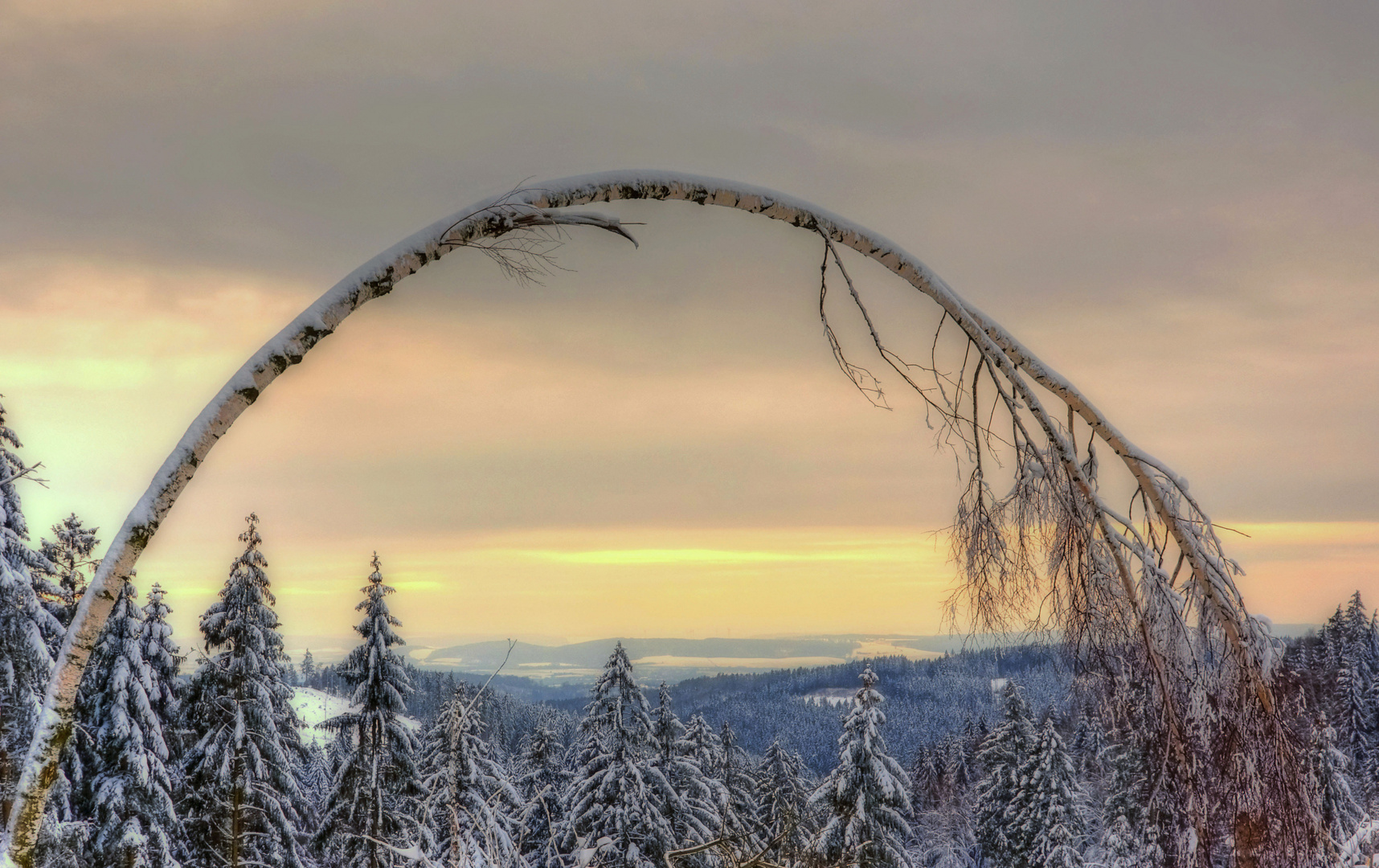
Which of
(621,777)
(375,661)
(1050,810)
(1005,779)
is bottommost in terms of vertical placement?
(1005,779)

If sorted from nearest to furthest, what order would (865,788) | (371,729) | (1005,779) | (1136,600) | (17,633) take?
(1136,600) → (17,633) → (371,729) → (865,788) → (1005,779)

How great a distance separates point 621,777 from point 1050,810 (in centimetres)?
2220

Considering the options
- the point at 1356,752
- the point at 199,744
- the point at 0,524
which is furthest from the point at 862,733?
the point at 1356,752

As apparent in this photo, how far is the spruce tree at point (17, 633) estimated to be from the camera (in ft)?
42.7

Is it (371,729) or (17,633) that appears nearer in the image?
(17,633)

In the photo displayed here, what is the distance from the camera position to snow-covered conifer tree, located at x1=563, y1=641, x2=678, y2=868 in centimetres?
2102

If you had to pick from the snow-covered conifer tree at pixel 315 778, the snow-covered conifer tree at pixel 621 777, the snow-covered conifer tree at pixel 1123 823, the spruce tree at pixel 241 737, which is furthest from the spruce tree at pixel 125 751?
the snow-covered conifer tree at pixel 1123 823

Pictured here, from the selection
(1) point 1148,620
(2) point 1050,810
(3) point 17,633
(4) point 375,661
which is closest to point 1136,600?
(1) point 1148,620

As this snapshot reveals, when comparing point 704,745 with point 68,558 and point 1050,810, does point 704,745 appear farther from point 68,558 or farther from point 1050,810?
point 68,558

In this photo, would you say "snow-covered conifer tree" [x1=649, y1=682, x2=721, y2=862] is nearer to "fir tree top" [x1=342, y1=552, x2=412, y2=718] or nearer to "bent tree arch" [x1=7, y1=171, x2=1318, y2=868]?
"fir tree top" [x1=342, y1=552, x2=412, y2=718]

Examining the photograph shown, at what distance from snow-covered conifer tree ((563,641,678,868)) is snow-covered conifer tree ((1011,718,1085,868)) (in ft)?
62.9

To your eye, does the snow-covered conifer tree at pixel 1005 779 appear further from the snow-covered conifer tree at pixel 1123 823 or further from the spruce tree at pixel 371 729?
the spruce tree at pixel 371 729

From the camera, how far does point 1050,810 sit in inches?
1398

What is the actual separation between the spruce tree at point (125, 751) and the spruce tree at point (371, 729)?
133 inches
